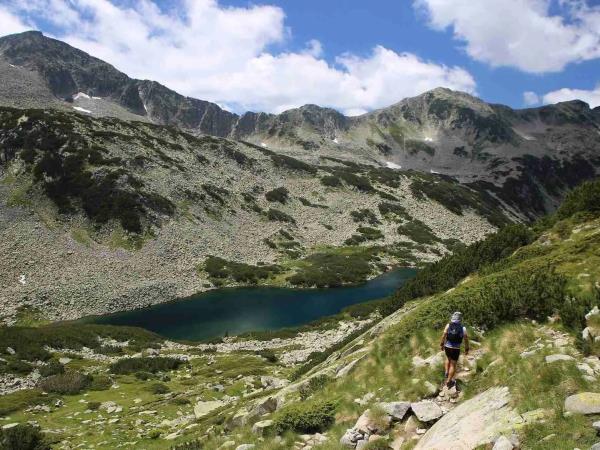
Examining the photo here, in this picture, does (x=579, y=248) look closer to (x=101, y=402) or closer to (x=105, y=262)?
(x=101, y=402)

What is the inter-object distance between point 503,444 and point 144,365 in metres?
33.9

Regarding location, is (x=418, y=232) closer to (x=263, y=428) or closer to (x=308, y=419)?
(x=263, y=428)

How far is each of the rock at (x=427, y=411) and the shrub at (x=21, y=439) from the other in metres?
16.7

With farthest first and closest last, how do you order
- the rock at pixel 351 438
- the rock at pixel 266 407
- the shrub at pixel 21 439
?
the shrub at pixel 21 439 < the rock at pixel 266 407 < the rock at pixel 351 438

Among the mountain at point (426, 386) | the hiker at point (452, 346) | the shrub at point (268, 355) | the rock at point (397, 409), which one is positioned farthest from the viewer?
the shrub at point (268, 355)

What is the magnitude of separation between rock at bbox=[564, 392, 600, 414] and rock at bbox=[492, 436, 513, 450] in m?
1.18

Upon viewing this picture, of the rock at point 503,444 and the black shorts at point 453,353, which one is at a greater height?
the black shorts at point 453,353

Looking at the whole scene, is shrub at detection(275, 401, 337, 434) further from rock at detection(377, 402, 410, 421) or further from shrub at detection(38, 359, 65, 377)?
shrub at detection(38, 359, 65, 377)

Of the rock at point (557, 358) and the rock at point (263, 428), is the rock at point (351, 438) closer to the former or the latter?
the rock at point (263, 428)

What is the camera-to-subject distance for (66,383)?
29.6 metres

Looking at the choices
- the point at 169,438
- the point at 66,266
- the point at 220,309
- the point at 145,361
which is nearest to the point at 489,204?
the point at 220,309

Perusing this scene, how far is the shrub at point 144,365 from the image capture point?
115 feet

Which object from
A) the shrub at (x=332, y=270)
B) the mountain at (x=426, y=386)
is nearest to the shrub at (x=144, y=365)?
the mountain at (x=426, y=386)

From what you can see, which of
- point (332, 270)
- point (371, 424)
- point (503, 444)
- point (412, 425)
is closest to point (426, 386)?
point (412, 425)
